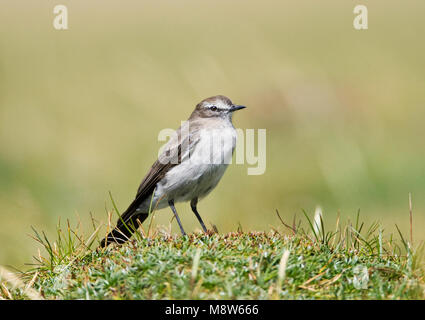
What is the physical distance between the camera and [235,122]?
42.1 ft

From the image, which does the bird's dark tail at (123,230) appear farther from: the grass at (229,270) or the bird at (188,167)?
the grass at (229,270)

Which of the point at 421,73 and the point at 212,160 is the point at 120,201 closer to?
the point at 212,160

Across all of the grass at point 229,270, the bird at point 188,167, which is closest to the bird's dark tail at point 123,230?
Answer: the bird at point 188,167

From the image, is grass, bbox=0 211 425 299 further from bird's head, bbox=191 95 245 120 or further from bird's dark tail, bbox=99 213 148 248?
bird's head, bbox=191 95 245 120

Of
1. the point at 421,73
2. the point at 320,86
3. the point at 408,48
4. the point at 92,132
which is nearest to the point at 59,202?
the point at 92,132

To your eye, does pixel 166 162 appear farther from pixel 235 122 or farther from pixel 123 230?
pixel 235 122

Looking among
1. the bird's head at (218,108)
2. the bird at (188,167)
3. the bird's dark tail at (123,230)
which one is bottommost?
the bird's dark tail at (123,230)

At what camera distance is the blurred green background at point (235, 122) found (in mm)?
9922

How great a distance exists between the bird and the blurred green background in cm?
81

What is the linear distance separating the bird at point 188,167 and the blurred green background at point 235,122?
81cm

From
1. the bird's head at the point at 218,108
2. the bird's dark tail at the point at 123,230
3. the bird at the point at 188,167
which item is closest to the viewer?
the bird's dark tail at the point at 123,230

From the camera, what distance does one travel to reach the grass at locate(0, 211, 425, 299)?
14.0 feet

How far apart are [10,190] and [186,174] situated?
5.00m
